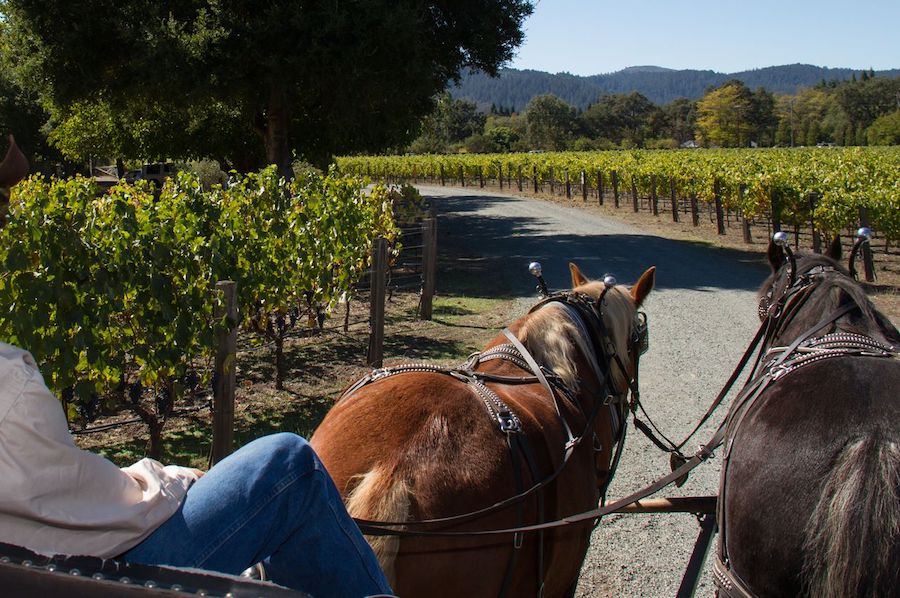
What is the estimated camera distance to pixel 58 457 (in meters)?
1.71

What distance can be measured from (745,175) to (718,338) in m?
13.6

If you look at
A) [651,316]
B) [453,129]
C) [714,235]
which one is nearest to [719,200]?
[714,235]

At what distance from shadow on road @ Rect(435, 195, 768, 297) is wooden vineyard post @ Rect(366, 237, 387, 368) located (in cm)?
539

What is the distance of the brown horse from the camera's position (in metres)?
2.46

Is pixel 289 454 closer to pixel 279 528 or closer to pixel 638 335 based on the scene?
pixel 279 528

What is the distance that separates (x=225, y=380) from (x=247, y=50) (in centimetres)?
1223

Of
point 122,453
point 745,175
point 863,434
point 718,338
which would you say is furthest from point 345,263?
point 745,175

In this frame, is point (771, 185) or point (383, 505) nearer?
point (383, 505)

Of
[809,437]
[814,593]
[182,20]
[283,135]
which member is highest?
[182,20]

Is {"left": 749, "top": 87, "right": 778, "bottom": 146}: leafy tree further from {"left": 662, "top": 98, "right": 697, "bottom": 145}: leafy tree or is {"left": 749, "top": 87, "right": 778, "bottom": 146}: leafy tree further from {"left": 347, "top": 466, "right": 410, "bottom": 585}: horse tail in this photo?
{"left": 347, "top": 466, "right": 410, "bottom": 585}: horse tail

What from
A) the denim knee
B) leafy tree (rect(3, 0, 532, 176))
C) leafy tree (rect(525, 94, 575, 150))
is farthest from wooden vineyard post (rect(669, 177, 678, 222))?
leafy tree (rect(525, 94, 575, 150))

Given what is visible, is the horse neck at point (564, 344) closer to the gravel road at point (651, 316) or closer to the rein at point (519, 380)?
the rein at point (519, 380)

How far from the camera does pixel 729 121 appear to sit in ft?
379

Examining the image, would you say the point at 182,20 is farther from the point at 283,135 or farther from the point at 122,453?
the point at 122,453
